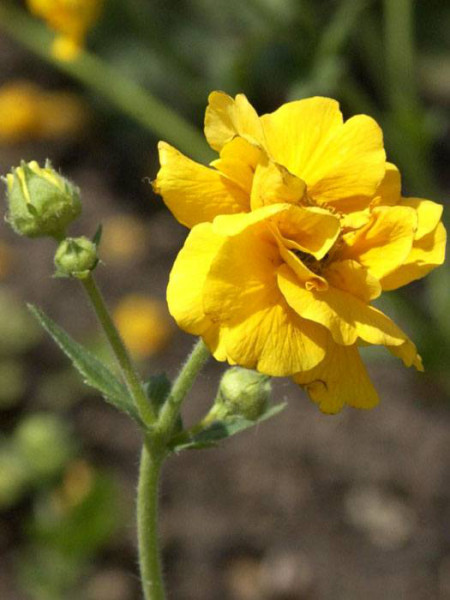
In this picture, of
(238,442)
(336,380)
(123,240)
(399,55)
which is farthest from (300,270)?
(123,240)

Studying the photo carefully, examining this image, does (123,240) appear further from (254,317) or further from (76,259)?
(254,317)

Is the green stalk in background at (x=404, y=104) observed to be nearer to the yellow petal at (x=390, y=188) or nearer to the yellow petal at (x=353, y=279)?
the yellow petal at (x=390, y=188)

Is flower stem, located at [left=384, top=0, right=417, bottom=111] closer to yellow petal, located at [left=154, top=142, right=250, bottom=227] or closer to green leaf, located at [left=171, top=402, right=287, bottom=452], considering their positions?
green leaf, located at [left=171, top=402, right=287, bottom=452]

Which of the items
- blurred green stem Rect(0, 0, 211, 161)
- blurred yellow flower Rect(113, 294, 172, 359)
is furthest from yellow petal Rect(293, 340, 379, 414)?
blurred yellow flower Rect(113, 294, 172, 359)

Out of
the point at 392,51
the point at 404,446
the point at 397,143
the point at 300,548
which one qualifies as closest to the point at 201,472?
the point at 300,548

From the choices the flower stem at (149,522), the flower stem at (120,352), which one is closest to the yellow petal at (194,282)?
the flower stem at (120,352)

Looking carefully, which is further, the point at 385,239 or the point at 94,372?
the point at 94,372
